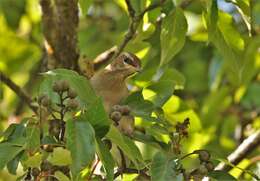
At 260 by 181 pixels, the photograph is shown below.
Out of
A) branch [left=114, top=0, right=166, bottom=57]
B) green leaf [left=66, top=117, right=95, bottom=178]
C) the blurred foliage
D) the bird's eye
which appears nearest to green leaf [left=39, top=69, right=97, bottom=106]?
the blurred foliage

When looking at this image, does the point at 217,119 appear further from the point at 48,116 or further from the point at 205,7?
the point at 48,116

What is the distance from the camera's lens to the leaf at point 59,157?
3.31m

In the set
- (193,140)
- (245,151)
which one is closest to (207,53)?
(193,140)

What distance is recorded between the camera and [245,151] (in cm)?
476

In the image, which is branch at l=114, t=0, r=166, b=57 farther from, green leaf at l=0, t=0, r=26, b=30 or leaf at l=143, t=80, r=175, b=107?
green leaf at l=0, t=0, r=26, b=30

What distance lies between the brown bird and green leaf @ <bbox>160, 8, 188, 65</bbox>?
53 cm

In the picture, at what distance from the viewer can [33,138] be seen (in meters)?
2.96

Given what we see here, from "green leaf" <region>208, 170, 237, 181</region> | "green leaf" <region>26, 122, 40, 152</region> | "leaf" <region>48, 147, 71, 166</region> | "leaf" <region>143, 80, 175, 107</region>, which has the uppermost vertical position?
"leaf" <region>143, 80, 175, 107</region>

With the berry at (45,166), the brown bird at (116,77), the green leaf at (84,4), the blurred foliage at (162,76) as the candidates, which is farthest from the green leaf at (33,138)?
the brown bird at (116,77)

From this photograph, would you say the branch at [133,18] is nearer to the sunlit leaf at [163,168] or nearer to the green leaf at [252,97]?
the sunlit leaf at [163,168]

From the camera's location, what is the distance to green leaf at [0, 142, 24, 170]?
3020 millimetres

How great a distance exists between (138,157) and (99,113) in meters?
0.27

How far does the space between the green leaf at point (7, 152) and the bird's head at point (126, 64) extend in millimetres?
1069

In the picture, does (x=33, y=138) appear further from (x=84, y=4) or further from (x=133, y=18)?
(x=133, y=18)
